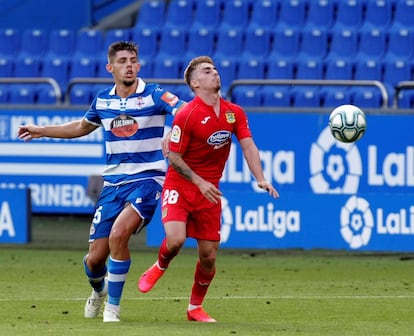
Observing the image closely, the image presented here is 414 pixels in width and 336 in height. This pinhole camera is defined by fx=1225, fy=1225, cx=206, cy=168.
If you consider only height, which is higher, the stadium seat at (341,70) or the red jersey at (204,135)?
the stadium seat at (341,70)

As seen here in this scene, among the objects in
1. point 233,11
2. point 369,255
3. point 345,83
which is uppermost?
point 233,11

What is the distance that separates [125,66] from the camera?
9.00 meters

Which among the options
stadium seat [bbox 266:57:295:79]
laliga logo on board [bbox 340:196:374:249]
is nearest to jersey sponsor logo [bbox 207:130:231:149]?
laliga logo on board [bbox 340:196:374:249]

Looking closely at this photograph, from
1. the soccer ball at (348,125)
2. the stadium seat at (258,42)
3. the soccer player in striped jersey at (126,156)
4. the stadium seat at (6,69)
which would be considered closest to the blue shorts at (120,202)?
the soccer player in striped jersey at (126,156)

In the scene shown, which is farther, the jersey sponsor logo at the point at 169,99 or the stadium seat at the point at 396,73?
the stadium seat at the point at 396,73

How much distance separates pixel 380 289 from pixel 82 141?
239 inches

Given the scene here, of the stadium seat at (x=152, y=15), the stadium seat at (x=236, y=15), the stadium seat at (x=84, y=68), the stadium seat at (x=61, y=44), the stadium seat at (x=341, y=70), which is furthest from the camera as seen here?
the stadium seat at (x=61, y=44)

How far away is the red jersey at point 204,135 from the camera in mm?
8750

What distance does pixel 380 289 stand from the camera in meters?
11.4

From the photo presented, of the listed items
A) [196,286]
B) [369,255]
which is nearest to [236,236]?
[369,255]

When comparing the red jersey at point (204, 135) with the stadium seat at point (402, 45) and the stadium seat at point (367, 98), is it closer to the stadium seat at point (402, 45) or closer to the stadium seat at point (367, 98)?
the stadium seat at point (367, 98)

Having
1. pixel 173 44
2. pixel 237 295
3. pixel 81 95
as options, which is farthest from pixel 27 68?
pixel 237 295

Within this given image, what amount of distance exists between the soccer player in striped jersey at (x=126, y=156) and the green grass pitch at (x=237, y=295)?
17.5 inches

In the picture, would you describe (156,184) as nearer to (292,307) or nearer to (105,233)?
(105,233)
